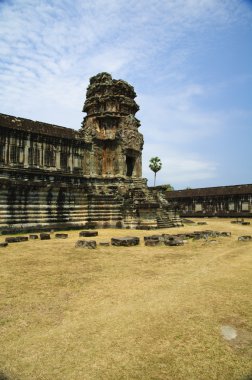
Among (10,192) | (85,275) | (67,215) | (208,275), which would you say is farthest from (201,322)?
(67,215)

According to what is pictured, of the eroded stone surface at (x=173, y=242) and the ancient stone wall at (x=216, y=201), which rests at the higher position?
the ancient stone wall at (x=216, y=201)

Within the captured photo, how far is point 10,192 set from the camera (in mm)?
17906

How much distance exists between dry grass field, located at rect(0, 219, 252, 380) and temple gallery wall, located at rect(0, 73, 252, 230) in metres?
11.1

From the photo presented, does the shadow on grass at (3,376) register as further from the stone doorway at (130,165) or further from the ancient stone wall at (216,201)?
the ancient stone wall at (216,201)

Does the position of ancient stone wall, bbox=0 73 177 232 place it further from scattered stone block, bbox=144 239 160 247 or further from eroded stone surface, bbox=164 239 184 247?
scattered stone block, bbox=144 239 160 247

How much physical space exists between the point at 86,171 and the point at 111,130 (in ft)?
14.6

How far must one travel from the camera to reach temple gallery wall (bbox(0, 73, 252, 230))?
752 inches

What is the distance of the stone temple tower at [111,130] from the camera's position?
985 inches

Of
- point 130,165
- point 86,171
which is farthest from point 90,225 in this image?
point 130,165

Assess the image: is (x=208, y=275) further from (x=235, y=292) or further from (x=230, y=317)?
(x=230, y=317)

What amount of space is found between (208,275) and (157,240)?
495 cm

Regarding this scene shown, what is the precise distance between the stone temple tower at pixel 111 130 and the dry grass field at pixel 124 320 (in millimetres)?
17121

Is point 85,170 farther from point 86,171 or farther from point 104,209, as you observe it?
point 104,209

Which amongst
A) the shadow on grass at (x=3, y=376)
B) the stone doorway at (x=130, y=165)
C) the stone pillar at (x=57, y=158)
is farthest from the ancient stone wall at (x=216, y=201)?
the shadow on grass at (x=3, y=376)
